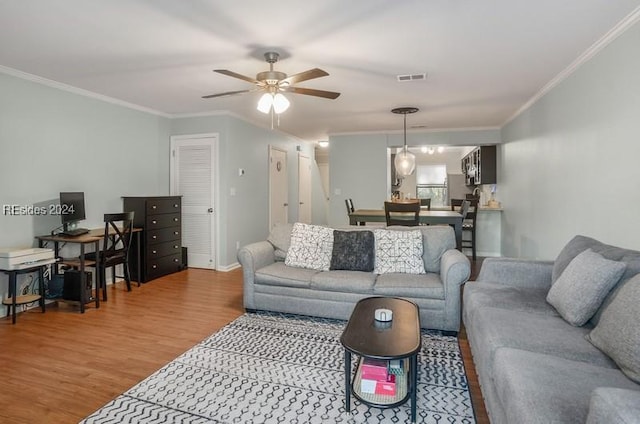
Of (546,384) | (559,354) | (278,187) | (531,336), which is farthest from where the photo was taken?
(278,187)

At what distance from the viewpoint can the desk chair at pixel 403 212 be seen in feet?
14.3

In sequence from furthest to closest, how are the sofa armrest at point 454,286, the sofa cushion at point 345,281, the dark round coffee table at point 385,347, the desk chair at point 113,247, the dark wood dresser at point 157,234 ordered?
the dark wood dresser at point 157,234 < the desk chair at point 113,247 < the sofa cushion at point 345,281 < the sofa armrest at point 454,286 < the dark round coffee table at point 385,347

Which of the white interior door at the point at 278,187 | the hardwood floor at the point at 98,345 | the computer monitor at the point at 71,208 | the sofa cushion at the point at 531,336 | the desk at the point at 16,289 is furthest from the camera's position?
the white interior door at the point at 278,187

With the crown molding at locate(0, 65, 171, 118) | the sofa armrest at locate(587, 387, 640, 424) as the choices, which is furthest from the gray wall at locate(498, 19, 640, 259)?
the crown molding at locate(0, 65, 171, 118)

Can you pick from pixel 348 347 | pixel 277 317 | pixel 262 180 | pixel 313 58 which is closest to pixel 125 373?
pixel 277 317

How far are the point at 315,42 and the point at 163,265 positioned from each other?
3659mm

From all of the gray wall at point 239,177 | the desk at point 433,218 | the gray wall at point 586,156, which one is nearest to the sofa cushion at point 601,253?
the gray wall at point 586,156

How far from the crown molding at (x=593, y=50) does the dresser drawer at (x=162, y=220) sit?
4883mm

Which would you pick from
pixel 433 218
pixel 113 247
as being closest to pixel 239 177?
pixel 113 247

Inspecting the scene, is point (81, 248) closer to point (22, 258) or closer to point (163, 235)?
point (22, 258)

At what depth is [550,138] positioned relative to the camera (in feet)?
12.5

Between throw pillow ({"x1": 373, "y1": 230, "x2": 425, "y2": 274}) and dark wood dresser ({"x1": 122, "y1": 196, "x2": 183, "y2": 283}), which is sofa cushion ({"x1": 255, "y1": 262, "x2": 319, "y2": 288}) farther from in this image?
dark wood dresser ({"x1": 122, "y1": 196, "x2": 183, "y2": 283})

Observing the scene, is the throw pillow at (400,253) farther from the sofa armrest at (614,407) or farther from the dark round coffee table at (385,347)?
the sofa armrest at (614,407)

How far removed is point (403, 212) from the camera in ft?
14.6
